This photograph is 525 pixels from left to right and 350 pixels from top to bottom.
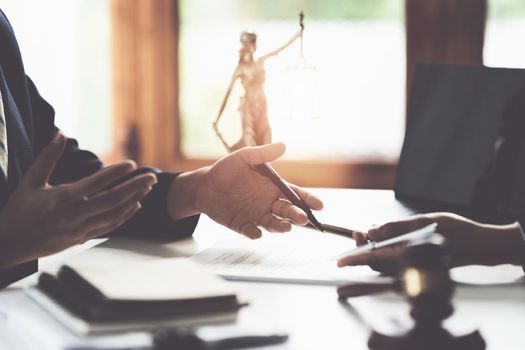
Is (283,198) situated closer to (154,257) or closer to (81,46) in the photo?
(154,257)

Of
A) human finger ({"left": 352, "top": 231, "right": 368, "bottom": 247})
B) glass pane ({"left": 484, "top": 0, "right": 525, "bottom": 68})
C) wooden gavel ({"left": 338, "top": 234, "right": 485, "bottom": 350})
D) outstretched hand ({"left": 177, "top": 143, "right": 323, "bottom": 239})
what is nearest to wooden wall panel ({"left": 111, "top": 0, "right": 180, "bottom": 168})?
glass pane ({"left": 484, "top": 0, "right": 525, "bottom": 68})

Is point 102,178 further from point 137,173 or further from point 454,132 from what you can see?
point 454,132

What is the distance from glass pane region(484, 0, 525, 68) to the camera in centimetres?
334

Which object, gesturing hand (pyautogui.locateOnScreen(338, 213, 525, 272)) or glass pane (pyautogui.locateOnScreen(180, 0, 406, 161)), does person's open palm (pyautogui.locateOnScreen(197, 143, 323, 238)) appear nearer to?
gesturing hand (pyautogui.locateOnScreen(338, 213, 525, 272))

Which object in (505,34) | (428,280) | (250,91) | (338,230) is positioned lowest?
(338,230)

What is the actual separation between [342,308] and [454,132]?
0.85 meters

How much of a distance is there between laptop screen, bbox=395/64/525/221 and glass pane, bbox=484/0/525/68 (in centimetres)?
173

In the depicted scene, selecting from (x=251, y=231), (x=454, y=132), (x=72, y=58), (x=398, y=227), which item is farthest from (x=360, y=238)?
(x=72, y=58)

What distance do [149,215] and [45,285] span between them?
0.42m

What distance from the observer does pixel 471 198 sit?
61.3 inches

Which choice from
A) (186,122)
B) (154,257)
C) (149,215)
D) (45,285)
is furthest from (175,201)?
(186,122)

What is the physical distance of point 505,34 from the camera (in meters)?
3.37

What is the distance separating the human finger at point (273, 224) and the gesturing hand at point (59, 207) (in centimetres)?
38

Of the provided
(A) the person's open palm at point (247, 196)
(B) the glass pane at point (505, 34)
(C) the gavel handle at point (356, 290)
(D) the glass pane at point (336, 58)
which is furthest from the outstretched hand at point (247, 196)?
(B) the glass pane at point (505, 34)
